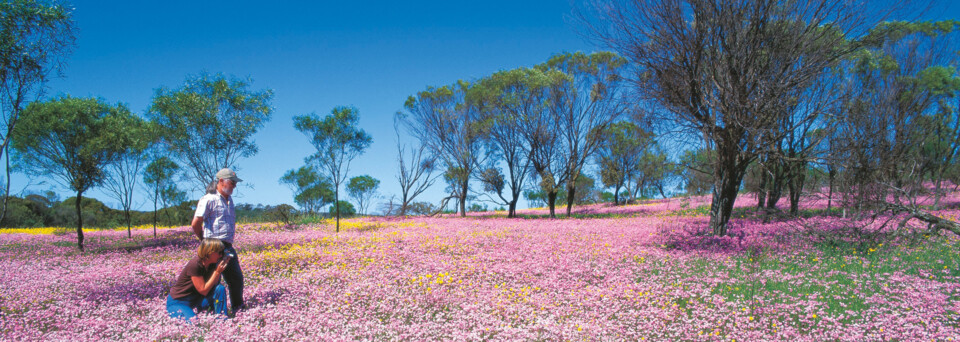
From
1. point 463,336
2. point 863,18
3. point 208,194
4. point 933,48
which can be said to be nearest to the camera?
point 463,336

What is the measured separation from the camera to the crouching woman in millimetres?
6172

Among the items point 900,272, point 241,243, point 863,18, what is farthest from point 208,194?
point 863,18

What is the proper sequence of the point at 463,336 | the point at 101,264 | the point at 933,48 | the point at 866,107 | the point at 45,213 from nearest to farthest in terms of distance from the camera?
the point at 463,336 → the point at 101,264 → the point at 866,107 → the point at 933,48 → the point at 45,213

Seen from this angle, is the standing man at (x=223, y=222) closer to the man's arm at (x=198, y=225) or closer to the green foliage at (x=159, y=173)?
the man's arm at (x=198, y=225)

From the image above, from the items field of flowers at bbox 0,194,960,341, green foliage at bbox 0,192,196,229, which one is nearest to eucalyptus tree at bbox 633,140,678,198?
field of flowers at bbox 0,194,960,341

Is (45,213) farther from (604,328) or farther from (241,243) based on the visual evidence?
(604,328)

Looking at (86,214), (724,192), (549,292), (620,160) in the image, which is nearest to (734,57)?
(724,192)

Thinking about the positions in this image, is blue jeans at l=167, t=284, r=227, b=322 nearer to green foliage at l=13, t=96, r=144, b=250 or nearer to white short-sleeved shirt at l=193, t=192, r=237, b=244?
white short-sleeved shirt at l=193, t=192, r=237, b=244

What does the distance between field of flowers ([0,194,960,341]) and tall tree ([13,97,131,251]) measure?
497cm

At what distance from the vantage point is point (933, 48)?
19.5 m

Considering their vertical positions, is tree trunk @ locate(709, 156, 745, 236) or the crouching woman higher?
tree trunk @ locate(709, 156, 745, 236)

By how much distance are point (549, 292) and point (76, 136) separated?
19.3 meters

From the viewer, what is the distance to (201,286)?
620cm

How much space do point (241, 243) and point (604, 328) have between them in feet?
50.1
